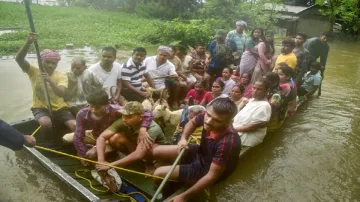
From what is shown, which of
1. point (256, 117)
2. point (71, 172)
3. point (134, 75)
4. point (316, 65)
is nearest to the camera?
point (71, 172)

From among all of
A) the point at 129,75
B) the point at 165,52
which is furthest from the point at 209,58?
the point at 129,75

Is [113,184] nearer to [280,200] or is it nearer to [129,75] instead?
[280,200]

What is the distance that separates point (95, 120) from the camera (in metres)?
3.89

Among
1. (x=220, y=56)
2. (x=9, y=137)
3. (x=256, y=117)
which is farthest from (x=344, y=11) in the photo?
(x=9, y=137)

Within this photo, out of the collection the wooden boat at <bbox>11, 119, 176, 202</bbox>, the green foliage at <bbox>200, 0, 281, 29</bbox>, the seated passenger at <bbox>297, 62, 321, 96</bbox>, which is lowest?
the wooden boat at <bbox>11, 119, 176, 202</bbox>

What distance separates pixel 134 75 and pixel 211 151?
10.6ft

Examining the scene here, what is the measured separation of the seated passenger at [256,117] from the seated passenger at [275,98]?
316mm

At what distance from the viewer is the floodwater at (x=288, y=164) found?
160 inches

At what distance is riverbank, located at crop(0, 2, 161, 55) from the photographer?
1362 cm

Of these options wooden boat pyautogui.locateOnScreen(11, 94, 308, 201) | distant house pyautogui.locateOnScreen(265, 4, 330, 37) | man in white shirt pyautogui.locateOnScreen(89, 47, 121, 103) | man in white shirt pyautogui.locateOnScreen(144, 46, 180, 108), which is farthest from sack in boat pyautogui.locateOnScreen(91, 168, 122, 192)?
distant house pyautogui.locateOnScreen(265, 4, 330, 37)

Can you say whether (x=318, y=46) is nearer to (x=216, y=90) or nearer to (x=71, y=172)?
(x=216, y=90)

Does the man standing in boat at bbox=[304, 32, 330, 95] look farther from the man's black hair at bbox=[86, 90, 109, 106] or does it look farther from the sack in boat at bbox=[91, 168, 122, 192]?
the sack in boat at bbox=[91, 168, 122, 192]

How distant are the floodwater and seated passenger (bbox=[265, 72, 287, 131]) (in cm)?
68

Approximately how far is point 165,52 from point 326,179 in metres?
3.77
